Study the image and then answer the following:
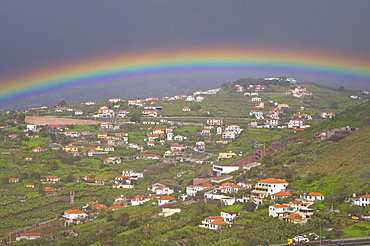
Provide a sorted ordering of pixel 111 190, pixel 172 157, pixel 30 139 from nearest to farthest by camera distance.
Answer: pixel 111 190
pixel 172 157
pixel 30 139

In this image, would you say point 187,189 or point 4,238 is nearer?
point 4,238

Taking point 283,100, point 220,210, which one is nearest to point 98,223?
point 220,210

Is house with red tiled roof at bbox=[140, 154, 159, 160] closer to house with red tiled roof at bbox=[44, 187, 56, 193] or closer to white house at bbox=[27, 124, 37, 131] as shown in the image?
house with red tiled roof at bbox=[44, 187, 56, 193]

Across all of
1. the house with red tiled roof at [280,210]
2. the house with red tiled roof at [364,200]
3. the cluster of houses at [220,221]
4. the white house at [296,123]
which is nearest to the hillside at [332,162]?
the house with red tiled roof at [364,200]

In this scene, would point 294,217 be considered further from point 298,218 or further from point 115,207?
point 115,207

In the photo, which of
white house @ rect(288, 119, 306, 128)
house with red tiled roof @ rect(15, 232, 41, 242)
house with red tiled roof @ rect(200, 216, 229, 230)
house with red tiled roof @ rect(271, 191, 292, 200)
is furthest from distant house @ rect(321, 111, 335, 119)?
house with red tiled roof @ rect(15, 232, 41, 242)

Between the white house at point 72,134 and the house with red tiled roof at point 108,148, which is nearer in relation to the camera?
the house with red tiled roof at point 108,148

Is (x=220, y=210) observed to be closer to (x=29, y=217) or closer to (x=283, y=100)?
(x=29, y=217)

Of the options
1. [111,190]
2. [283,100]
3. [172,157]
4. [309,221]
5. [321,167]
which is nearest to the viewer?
[309,221]

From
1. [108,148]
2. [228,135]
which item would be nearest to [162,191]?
[108,148]

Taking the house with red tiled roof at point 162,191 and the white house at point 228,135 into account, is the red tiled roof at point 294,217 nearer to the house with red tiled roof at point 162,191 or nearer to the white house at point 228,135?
the house with red tiled roof at point 162,191

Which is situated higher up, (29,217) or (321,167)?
(321,167)
